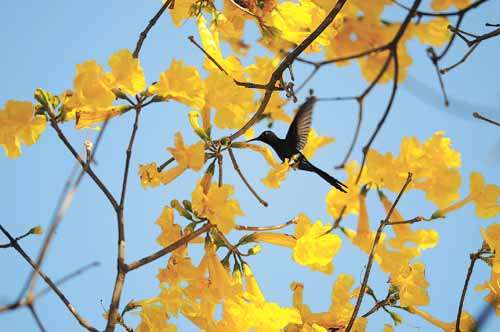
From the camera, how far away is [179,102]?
10.8 feet

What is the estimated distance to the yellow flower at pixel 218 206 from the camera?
300 centimetres

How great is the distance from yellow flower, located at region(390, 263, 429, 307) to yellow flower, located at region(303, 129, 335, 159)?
Answer: 978mm

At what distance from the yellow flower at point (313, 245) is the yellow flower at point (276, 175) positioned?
428 millimetres

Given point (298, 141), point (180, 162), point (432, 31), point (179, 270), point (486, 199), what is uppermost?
point (432, 31)

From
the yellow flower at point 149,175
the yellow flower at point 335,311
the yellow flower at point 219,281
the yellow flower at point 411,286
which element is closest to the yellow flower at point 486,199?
the yellow flower at point 411,286

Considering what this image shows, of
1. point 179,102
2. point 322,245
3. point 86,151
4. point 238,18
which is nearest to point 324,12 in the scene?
point 238,18

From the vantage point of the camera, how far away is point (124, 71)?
310 centimetres

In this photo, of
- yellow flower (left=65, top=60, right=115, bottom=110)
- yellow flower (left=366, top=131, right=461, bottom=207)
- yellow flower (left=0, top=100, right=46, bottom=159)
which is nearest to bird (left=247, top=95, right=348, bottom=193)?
yellow flower (left=366, top=131, right=461, bottom=207)

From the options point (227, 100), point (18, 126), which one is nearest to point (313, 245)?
point (227, 100)

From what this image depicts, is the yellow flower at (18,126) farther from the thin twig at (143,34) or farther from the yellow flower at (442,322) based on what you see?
the yellow flower at (442,322)

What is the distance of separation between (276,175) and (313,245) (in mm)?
542

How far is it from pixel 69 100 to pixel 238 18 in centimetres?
138

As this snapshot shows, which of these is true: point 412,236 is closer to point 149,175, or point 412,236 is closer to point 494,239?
point 494,239

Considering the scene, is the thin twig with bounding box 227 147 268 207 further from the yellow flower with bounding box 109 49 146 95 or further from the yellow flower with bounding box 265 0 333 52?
the yellow flower with bounding box 265 0 333 52
